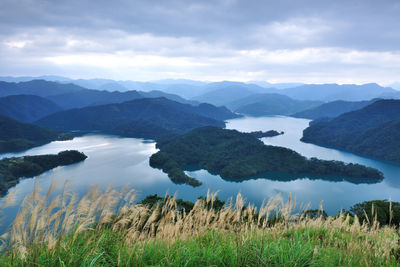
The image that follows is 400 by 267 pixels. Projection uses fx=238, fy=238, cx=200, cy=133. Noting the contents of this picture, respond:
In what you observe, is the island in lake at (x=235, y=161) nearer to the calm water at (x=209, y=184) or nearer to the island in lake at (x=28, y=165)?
the calm water at (x=209, y=184)

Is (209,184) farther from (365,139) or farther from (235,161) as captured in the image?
(365,139)

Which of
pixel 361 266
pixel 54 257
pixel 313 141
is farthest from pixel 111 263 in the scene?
pixel 313 141

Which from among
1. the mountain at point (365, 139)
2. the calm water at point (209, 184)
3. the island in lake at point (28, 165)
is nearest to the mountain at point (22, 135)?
the calm water at point (209, 184)

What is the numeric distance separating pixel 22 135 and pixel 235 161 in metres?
150

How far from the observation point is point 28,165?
9462 cm

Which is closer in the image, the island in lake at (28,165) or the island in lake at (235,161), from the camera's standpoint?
the island in lake at (28,165)

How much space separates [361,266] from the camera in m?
3.50

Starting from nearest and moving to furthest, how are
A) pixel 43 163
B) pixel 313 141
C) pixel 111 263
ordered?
pixel 111 263, pixel 43 163, pixel 313 141

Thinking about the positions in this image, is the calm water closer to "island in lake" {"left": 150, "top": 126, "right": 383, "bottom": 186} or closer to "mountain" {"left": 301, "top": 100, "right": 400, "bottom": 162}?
"island in lake" {"left": 150, "top": 126, "right": 383, "bottom": 186}

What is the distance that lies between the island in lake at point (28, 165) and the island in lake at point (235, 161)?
37920 millimetres

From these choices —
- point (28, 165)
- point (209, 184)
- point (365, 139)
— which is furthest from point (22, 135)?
point (365, 139)

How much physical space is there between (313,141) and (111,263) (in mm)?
189665

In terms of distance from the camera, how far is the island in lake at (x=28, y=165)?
3219 inches

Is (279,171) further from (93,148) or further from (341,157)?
(93,148)
